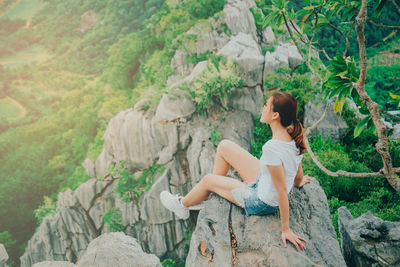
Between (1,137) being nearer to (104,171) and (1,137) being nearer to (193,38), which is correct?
(104,171)

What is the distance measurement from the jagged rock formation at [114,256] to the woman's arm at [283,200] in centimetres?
228

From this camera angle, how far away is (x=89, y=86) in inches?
669

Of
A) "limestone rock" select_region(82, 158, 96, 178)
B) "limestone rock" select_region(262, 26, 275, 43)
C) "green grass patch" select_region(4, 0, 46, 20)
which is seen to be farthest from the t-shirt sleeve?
"green grass patch" select_region(4, 0, 46, 20)

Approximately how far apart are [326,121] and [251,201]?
223 inches

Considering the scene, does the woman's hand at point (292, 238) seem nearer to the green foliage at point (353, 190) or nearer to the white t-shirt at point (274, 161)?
the white t-shirt at point (274, 161)

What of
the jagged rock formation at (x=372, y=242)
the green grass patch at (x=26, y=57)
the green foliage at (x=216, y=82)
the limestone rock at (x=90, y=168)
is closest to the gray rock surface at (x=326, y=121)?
the green foliage at (x=216, y=82)

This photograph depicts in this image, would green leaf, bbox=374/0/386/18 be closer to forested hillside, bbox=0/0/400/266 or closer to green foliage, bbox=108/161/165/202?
forested hillside, bbox=0/0/400/266

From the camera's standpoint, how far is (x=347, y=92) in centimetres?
223

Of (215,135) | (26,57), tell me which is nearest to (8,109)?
(26,57)

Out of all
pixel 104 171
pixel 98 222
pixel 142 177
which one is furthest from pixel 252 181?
pixel 98 222

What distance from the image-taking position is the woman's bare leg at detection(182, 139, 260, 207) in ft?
9.39

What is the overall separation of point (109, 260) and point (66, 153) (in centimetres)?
1366

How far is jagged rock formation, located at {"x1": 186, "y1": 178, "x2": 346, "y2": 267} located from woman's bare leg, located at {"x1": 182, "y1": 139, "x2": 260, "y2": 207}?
0.19 m

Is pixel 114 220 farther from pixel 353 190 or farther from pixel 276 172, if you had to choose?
pixel 276 172
